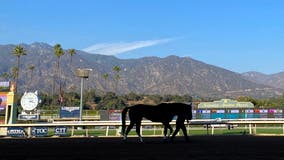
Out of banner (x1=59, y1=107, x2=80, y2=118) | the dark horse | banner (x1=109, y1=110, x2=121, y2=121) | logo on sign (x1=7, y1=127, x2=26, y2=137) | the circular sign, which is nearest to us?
the dark horse

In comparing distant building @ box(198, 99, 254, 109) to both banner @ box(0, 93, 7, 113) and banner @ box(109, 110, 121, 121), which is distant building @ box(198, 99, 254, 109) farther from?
banner @ box(0, 93, 7, 113)

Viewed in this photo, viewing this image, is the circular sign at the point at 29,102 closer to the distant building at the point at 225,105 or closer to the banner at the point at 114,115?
the banner at the point at 114,115

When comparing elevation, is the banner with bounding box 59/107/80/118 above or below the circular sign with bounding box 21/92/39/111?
below

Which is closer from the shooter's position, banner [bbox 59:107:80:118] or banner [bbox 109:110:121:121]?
banner [bbox 109:110:121:121]

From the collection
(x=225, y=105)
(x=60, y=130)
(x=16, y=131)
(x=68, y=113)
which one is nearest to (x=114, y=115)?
(x=68, y=113)

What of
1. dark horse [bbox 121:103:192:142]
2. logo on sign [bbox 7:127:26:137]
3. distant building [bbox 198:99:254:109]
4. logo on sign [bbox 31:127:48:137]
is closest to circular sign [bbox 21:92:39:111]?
logo on sign [bbox 7:127:26:137]

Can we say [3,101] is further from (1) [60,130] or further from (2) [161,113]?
(2) [161,113]

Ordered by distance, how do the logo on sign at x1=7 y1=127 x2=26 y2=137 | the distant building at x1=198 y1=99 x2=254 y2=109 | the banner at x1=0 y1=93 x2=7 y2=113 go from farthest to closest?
the distant building at x1=198 y1=99 x2=254 y2=109 → the banner at x1=0 y1=93 x2=7 y2=113 → the logo on sign at x1=7 y1=127 x2=26 y2=137

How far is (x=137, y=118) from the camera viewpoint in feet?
57.4

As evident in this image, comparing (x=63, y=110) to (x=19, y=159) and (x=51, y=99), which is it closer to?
(x=19, y=159)

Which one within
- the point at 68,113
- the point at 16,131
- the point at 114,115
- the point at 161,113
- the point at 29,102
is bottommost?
the point at 16,131

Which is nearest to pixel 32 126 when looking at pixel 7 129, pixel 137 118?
pixel 7 129

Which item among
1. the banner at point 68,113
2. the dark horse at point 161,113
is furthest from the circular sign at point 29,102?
the banner at point 68,113

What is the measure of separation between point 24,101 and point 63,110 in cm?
4406
